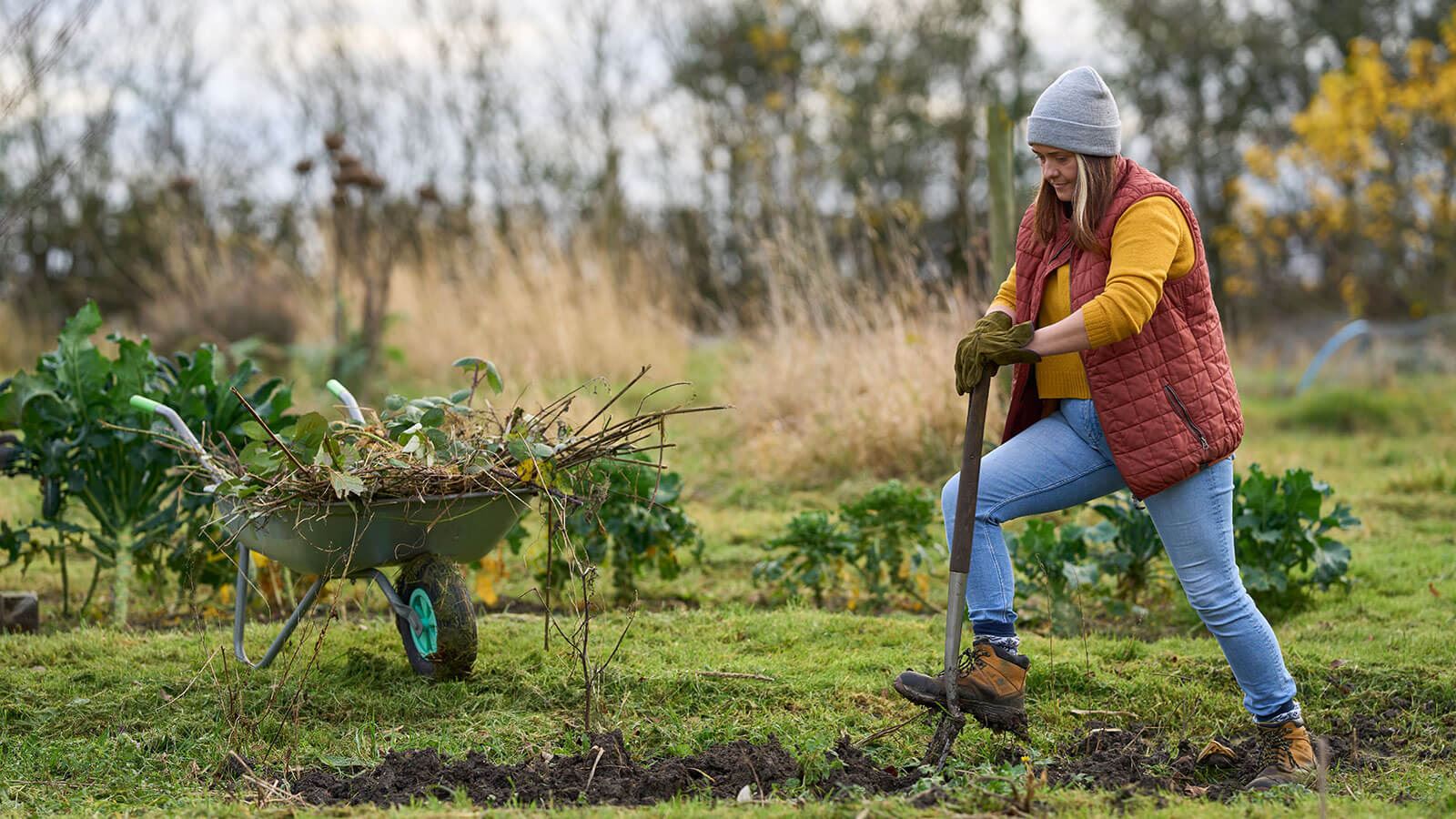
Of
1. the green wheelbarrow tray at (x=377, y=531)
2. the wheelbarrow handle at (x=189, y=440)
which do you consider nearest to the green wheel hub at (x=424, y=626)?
the green wheelbarrow tray at (x=377, y=531)

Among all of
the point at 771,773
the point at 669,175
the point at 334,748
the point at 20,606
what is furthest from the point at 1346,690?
the point at 669,175

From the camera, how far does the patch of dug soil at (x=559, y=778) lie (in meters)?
2.90

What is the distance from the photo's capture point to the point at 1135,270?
272cm

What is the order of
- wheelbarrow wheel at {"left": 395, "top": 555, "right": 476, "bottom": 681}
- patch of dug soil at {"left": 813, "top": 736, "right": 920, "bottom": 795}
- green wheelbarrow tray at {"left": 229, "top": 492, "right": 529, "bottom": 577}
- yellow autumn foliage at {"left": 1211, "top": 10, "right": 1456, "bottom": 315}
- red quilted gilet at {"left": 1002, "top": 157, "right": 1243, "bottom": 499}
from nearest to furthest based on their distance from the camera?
1. red quilted gilet at {"left": 1002, "top": 157, "right": 1243, "bottom": 499}
2. patch of dug soil at {"left": 813, "top": 736, "right": 920, "bottom": 795}
3. green wheelbarrow tray at {"left": 229, "top": 492, "right": 529, "bottom": 577}
4. wheelbarrow wheel at {"left": 395, "top": 555, "right": 476, "bottom": 681}
5. yellow autumn foliage at {"left": 1211, "top": 10, "right": 1456, "bottom": 315}

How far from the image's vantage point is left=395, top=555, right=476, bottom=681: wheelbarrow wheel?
355cm

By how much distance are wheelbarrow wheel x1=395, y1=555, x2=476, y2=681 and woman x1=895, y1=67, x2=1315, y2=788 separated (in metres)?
1.26

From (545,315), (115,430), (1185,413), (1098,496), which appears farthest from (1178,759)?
(545,315)

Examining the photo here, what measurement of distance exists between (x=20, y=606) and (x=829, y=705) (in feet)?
9.36

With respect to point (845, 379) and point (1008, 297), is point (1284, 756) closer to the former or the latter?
point (1008, 297)

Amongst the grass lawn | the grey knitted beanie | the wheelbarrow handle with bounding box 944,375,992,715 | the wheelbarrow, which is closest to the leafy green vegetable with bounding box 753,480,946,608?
the grass lawn

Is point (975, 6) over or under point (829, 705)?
over

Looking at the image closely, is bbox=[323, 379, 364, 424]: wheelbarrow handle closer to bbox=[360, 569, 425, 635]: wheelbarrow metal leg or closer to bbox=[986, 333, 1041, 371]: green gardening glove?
bbox=[360, 569, 425, 635]: wheelbarrow metal leg

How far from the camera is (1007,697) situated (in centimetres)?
299

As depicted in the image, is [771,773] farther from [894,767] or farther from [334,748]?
[334,748]
